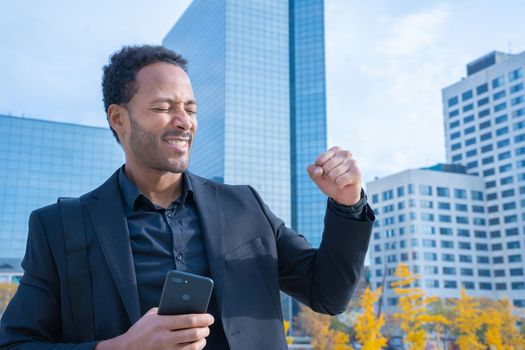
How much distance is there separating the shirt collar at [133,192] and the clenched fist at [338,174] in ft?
1.77

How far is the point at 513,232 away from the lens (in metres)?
78.8

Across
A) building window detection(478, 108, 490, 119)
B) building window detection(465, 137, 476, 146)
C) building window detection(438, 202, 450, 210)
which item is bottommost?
building window detection(438, 202, 450, 210)

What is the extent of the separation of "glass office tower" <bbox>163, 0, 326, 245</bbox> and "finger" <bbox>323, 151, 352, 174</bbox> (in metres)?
75.1

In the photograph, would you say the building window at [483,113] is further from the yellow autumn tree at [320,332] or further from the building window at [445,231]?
the yellow autumn tree at [320,332]

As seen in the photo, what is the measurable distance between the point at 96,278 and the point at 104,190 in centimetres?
38

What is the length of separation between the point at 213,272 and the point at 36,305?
1.89 feet

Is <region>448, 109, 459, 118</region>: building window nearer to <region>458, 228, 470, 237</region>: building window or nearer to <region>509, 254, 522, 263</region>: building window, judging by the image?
<region>458, 228, 470, 237</region>: building window

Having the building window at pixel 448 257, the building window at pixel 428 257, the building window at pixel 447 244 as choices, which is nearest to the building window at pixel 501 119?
the building window at pixel 447 244

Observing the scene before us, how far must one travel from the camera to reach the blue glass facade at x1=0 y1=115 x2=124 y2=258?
68500 mm

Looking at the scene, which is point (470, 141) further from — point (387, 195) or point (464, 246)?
point (387, 195)

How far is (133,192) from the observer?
78.2 inches

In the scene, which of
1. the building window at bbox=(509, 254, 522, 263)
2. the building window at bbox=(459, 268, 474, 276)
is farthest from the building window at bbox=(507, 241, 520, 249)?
the building window at bbox=(459, 268, 474, 276)

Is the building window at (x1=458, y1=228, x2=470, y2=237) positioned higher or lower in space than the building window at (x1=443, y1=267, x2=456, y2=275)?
higher

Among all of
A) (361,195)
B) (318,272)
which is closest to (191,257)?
(318,272)
